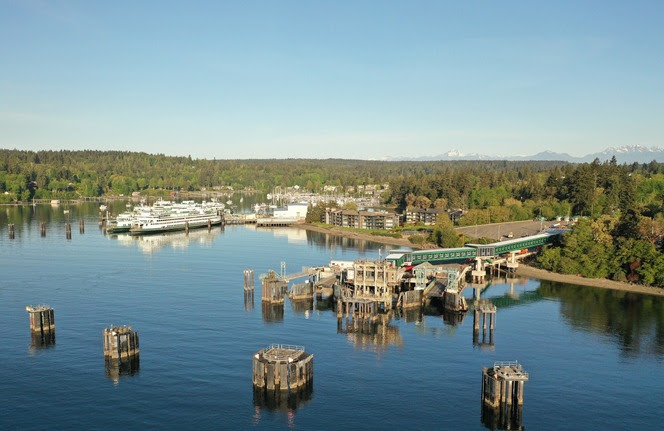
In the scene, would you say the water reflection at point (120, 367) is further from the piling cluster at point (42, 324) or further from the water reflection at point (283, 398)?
the water reflection at point (283, 398)

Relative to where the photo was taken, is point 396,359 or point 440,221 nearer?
point 396,359

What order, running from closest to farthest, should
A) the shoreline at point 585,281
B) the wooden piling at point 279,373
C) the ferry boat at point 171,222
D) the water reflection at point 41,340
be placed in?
the wooden piling at point 279,373
the water reflection at point 41,340
the shoreline at point 585,281
the ferry boat at point 171,222

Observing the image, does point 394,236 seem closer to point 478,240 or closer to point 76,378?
point 478,240

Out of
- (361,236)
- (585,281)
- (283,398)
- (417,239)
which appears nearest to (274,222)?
(361,236)

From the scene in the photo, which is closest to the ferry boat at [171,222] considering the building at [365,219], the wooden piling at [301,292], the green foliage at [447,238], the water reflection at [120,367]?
the building at [365,219]

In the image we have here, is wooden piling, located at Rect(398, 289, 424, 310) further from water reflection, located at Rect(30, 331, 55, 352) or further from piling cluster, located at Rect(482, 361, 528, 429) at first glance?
water reflection, located at Rect(30, 331, 55, 352)

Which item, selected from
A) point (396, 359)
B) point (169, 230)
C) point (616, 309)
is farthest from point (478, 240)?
point (169, 230)

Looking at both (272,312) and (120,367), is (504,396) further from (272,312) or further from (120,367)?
(272,312)
